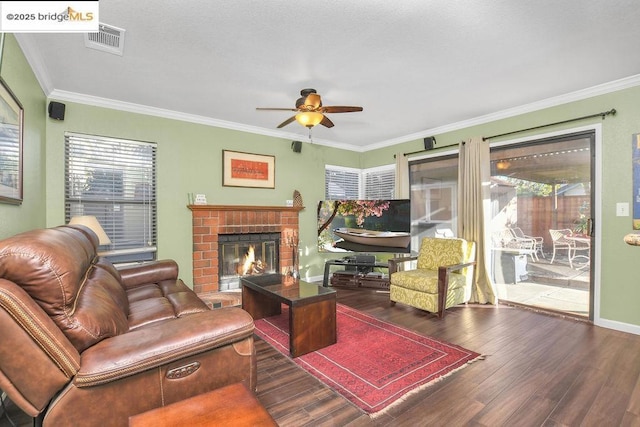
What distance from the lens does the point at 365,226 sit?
4656mm

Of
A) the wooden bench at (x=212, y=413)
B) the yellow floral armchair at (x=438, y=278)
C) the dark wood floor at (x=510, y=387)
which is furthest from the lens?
the yellow floral armchair at (x=438, y=278)

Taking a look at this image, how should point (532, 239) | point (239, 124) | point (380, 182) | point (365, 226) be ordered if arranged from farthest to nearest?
point (380, 182) < point (365, 226) < point (239, 124) < point (532, 239)

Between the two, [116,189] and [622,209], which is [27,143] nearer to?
[116,189]

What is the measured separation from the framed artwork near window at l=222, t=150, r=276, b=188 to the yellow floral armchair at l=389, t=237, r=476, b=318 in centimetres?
222

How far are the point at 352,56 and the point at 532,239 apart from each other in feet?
10.2

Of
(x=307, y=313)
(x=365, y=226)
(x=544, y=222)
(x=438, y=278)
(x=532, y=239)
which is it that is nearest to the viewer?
(x=307, y=313)

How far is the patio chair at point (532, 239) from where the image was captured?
146 inches

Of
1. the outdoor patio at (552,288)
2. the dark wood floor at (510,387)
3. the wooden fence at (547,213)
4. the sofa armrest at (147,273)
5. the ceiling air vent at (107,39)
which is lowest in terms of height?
the dark wood floor at (510,387)

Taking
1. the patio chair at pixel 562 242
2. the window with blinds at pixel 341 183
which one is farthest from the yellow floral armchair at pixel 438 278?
the window with blinds at pixel 341 183

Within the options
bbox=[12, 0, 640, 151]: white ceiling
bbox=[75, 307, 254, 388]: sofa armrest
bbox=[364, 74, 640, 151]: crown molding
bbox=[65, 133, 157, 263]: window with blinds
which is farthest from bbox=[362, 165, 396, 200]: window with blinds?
bbox=[75, 307, 254, 388]: sofa armrest

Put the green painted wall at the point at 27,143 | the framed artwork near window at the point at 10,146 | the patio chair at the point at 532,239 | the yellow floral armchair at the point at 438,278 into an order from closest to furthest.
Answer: the framed artwork near window at the point at 10,146
the green painted wall at the point at 27,143
the yellow floral armchair at the point at 438,278
the patio chair at the point at 532,239

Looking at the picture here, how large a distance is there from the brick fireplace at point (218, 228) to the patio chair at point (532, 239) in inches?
122

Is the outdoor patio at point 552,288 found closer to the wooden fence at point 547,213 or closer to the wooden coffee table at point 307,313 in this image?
the wooden fence at point 547,213

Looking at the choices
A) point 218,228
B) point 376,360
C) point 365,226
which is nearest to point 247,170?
point 218,228
